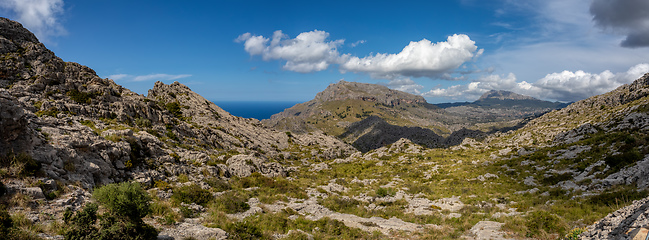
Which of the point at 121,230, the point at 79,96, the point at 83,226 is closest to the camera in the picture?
the point at 83,226

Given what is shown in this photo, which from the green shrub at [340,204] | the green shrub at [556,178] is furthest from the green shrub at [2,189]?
the green shrub at [556,178]

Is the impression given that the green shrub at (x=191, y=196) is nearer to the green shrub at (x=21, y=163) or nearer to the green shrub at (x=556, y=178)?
the green shrub at (x=21, y=163)

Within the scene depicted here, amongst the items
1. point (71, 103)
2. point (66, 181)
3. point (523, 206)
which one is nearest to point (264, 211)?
point (66, 181)

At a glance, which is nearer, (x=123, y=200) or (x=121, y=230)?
(x=121, y=230)

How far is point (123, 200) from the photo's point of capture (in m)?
11.8

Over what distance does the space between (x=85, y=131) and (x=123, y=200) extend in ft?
60.6

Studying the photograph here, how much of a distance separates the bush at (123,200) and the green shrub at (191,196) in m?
8.17

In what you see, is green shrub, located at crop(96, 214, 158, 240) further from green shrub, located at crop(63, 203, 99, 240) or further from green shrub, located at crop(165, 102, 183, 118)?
green shrub, located at crop(165, 102, 183, 118)

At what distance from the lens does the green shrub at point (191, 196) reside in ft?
68.0

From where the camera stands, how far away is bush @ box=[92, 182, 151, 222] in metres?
11.9

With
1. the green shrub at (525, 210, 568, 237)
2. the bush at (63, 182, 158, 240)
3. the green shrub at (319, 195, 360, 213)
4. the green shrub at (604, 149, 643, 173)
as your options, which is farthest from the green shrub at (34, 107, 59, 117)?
the green shrub at (604, 149, 643, 173)

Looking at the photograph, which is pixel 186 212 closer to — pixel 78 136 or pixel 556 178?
pixel 78 136

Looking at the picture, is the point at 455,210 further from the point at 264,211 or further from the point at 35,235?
the point at 35,235

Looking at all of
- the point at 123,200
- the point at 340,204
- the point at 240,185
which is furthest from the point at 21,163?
Result: the point at 340,204
